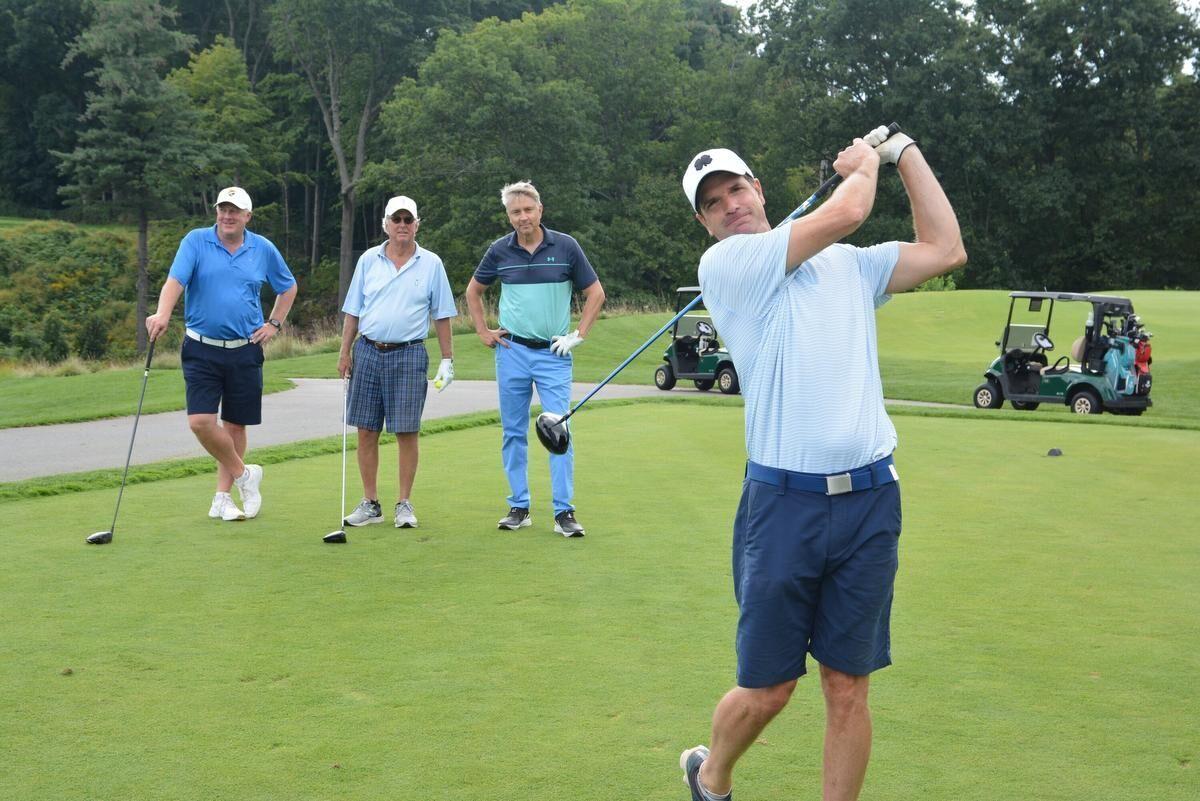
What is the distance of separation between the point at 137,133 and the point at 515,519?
47.2 meters

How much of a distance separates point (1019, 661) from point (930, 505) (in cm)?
342

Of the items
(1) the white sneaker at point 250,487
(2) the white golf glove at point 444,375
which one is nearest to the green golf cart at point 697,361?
(2) the white golf glove at point 444,375

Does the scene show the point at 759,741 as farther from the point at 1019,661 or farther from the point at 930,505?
the point at 930,505

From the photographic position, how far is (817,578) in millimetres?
3035

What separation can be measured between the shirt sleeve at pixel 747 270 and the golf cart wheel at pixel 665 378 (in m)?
17.0

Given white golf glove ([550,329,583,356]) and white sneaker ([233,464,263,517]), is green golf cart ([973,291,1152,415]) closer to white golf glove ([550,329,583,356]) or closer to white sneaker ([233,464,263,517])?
white golf glove ([550,329,583,356])

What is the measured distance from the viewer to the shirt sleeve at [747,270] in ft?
9.85

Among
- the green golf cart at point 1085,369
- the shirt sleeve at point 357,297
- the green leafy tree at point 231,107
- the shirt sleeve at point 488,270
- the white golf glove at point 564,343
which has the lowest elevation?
the green golf cart at point 1085,369

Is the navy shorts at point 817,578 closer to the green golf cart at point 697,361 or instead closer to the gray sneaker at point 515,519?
the gray sneaker at point 515,519

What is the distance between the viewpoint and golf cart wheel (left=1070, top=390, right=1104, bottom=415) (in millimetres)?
16688

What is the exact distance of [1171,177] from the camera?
54875 mm

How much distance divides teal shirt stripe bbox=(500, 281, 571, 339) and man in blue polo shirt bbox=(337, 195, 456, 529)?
0.42m

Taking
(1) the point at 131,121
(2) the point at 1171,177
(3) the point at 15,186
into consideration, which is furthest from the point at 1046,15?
(3) the point at 15,186

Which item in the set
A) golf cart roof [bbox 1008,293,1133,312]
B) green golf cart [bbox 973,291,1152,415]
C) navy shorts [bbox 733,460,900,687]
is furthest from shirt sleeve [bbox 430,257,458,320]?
golf cart roof [bbox 1008,293,1133,312]
